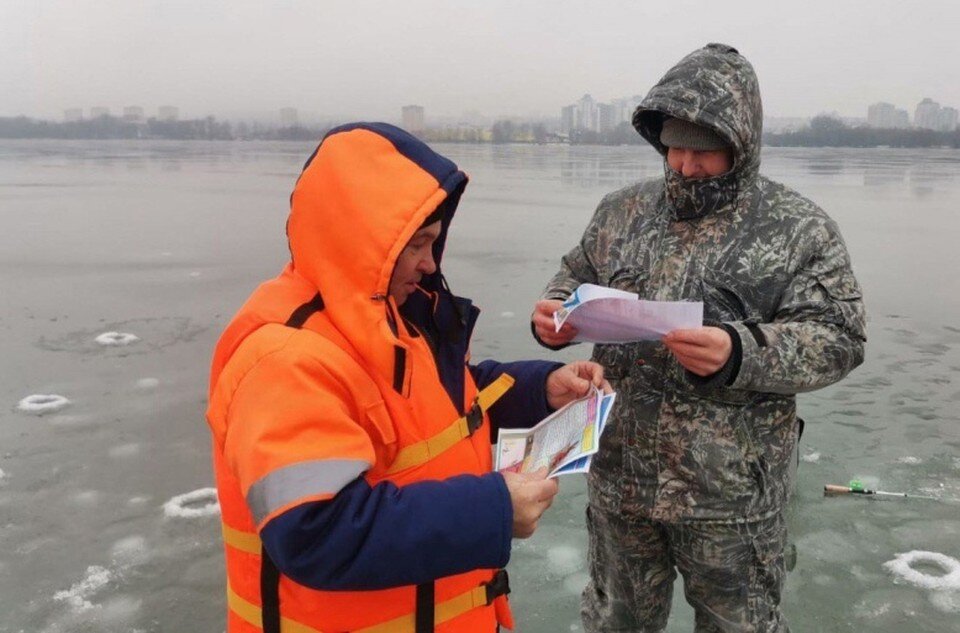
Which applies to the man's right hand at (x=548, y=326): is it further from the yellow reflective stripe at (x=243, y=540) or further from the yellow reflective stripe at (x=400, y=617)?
the yellow reflective stripe at (x=243, y=540)

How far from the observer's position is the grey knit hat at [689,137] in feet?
6.80

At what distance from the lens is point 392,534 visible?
1.32 meters

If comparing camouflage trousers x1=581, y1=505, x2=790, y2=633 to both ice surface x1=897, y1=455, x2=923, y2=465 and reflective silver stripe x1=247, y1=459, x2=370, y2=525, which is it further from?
ice surface x1=897, y1=455, x2=923, y2=465

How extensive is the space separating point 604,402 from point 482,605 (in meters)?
0.55

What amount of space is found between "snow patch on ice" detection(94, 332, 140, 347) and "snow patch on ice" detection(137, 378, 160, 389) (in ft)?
3.77

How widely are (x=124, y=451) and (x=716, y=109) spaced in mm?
4055

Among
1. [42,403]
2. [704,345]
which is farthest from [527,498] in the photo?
[42,403]

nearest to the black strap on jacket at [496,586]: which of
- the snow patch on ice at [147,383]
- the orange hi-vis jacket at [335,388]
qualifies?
the orange hi-vis jacket at [335,388]

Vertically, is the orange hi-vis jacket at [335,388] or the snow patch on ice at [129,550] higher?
the orange hi-vis jacket at [335,388]

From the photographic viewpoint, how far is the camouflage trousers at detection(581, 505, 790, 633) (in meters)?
2.13

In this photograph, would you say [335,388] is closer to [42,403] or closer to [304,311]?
[304,311]

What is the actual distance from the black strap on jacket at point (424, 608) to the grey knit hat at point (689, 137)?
1.35 meters

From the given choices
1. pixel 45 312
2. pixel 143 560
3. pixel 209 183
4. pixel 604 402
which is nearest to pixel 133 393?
pixel 143 560

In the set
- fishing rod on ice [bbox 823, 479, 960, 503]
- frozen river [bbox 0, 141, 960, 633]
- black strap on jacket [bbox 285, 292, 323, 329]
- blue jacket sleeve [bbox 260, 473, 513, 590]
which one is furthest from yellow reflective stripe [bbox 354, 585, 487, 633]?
fishing rod on ice [bbox 823, 479, 960, 503]
